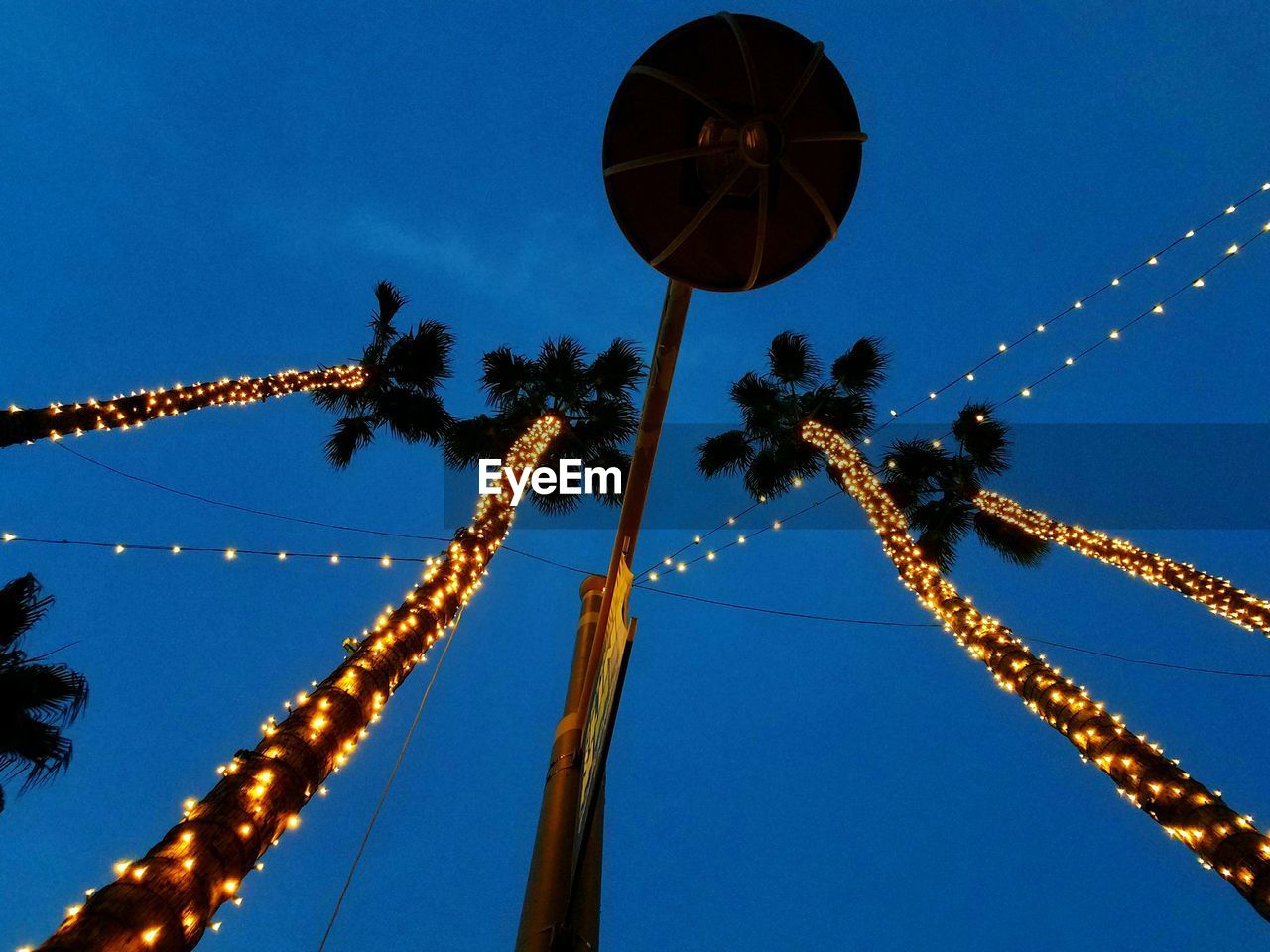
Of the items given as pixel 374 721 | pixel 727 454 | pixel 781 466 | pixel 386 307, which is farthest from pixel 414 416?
pixel 374 721

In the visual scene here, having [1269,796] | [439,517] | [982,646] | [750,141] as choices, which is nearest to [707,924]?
[1269,796]

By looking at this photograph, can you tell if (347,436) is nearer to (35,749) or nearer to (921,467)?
(35,749)

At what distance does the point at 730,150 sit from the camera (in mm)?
2947

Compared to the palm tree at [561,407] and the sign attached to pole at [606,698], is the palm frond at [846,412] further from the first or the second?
the sign attached to pole at [606,698]

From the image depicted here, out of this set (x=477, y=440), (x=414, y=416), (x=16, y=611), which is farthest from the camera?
(x=477, y=440)

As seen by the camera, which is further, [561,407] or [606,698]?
[561,407]

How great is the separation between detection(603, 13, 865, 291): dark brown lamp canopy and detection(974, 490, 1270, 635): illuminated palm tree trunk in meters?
9.14

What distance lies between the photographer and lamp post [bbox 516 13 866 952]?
2947 millimetres

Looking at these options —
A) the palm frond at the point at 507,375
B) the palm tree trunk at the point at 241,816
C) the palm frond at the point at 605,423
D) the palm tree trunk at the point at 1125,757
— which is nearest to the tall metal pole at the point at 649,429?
the palm tree trunk at the point at 241,816

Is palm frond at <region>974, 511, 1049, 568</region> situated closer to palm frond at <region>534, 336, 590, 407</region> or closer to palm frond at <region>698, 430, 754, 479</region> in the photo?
palm frond at <region>698, 430, 754, 479</region>

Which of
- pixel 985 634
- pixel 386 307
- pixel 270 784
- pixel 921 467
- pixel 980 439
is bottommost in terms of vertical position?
pixel 270 784

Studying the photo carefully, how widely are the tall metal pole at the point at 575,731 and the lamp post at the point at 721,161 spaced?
2 centimetres

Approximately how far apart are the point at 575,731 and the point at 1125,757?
3.80 metres

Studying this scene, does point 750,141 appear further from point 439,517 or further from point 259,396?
point 439,517
